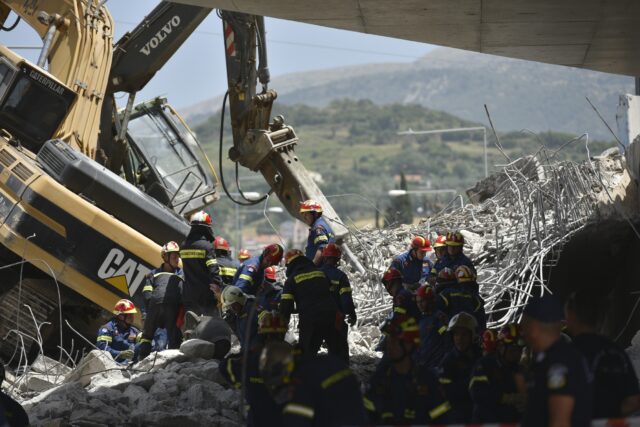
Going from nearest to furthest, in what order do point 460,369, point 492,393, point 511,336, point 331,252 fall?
1. point 492,393
2. point 460,369
3. point 511,336
4. point 331,252

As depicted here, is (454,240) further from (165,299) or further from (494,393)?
(494,393)

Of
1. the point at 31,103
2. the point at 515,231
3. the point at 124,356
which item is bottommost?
the point at 124,356

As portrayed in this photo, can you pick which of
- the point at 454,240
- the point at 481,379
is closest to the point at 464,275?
the point at 454,240

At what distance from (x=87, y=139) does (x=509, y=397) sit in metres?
8.60

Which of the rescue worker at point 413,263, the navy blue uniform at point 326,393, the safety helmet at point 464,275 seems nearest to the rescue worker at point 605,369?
the navy blue uniform at point 326,393

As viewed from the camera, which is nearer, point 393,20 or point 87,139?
point 393,20

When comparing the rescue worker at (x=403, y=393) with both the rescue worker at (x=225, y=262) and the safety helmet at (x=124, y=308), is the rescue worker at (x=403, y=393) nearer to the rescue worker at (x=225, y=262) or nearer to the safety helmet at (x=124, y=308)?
the rescue worker at (x=225, y=262)

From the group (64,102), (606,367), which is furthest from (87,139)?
(606,367)

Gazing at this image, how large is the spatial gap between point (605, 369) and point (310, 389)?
1.74 metres

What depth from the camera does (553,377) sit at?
5.91 meters

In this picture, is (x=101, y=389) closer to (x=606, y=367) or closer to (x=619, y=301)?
(x=606, y=367)

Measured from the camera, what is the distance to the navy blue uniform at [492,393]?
26.8ft

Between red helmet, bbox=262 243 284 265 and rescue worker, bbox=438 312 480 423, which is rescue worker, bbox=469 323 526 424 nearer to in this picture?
rescue worker, bbox=438 312 480 423

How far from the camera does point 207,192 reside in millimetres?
17672
